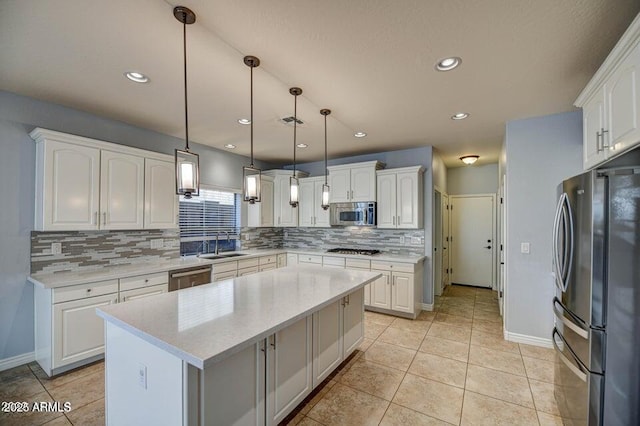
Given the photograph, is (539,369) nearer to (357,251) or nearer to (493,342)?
(493,342)

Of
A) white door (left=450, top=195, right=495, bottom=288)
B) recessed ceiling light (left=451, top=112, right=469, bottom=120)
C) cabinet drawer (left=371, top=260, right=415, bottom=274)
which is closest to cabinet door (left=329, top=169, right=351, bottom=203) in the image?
cabinet drawer (left=371, top=260, right=415, bottom=274)

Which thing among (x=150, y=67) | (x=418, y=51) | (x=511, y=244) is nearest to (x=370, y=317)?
(x=511, y=244)

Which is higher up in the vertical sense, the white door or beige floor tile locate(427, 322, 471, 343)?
the white door

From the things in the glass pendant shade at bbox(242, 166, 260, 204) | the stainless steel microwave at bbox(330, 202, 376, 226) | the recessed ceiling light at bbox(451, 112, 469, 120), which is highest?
the recessed ceiling light at bbox(451, 112, 469, 120)

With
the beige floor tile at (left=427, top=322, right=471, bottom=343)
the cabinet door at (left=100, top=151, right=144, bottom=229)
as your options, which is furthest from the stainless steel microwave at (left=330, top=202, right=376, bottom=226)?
the cabinet door at (left=100, top=151, right=144, bottom=229)

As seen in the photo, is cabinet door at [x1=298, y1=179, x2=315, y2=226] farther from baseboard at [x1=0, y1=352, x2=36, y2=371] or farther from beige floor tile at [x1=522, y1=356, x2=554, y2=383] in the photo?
baseboard at [x1=0, y1=352, x2=36, y2=371]

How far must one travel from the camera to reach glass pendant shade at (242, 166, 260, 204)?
214cm

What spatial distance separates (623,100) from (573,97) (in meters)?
1.25

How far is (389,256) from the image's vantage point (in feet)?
14.4

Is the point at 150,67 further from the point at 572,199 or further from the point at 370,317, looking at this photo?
the point at 370,317

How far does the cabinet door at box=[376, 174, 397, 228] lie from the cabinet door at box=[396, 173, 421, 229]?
0.21 feet

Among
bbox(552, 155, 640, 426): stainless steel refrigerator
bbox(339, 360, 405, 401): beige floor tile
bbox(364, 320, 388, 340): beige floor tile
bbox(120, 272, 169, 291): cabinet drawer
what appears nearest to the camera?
bbox(552, 155, 640, 426): stainless steel refrigerator

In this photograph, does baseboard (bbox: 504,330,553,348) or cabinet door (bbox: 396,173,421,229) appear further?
cabinet door (bbox: 396,173,421,229)

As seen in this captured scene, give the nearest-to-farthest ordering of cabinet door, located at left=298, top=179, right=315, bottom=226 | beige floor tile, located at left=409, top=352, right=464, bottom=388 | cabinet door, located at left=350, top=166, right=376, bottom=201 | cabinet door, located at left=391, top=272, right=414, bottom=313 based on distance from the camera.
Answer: beige floor tile, located at left=409, top=352, right=464, bottom=388, cabinet door, located at left=391, top=272, right=414, bottom=313, cabinet door, located at left=350, top=166, right=376, bottom=201, cabinet door, located at left=298, top=179, right=315, bottom=226
